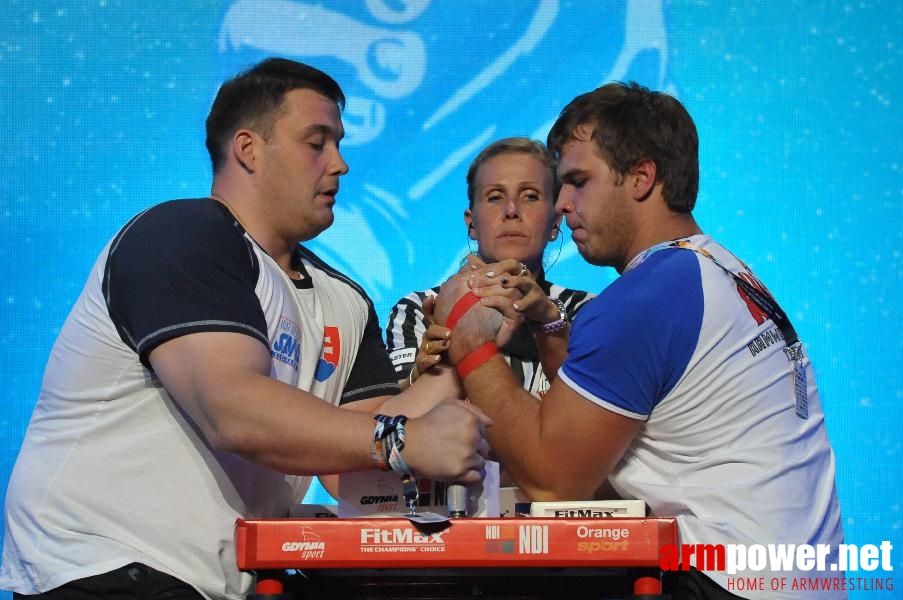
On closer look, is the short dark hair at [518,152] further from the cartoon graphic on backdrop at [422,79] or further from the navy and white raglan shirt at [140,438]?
the navy and white raglan shirt at [140,438]

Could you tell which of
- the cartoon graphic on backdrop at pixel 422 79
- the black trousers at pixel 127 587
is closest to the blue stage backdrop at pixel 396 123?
the cartoon graphic on backdrop at pixel 422 79

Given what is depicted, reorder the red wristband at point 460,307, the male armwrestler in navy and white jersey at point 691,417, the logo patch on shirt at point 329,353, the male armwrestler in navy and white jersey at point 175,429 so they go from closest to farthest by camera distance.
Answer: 1. the male armwrestler in navy and white jersey at point 175,429
2. the male armwrestler in navy and white jersey at point 691,417
3. the logo patch on shirt at point 329,353
4. the red wristband at point 460,307

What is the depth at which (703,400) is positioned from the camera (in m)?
1.94

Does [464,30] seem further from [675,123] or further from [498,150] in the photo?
[675,123]

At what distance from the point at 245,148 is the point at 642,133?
86cm

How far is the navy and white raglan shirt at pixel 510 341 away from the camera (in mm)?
2828

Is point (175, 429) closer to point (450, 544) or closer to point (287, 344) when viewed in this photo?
point (287, 344)

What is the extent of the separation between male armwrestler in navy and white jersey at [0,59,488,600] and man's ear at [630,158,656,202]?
0.81 metres

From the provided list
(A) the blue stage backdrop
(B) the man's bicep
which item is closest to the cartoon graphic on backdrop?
(A) the blue stage backdrop

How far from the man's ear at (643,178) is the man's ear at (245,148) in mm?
814

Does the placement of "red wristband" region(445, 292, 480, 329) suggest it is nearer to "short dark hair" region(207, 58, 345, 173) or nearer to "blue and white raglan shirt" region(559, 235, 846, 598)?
"blue and white raglan shirt" region(559, 235, 846, 598)

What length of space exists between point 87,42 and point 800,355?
3007 mm

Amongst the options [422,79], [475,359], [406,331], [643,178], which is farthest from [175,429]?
[422,79]

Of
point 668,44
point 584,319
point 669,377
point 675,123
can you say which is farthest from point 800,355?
point 668,44
